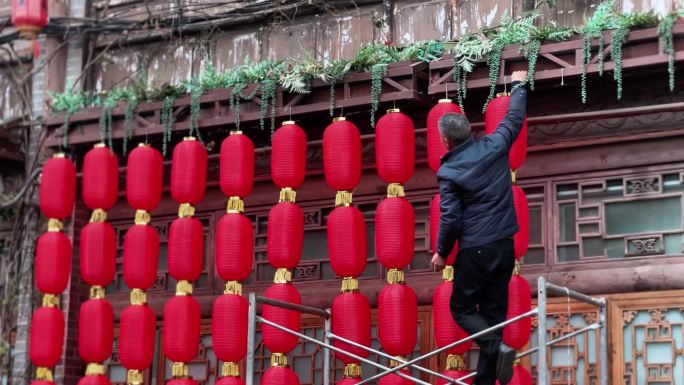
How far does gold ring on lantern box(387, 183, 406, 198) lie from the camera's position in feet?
32.0

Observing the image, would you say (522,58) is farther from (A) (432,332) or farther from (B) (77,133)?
(B) (77,133)

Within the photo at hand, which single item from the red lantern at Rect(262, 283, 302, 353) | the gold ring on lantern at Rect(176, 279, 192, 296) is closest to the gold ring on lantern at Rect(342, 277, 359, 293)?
the red lantern at Rect(262, 283, 302, 353)

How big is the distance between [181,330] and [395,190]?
7.36 feet

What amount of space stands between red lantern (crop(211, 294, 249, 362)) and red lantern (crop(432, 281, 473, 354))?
5.64 feet

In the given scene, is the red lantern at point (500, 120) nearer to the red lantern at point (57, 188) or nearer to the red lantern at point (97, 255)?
the red lantern at point (97, 255)

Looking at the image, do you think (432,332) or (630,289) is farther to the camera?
(432,332)

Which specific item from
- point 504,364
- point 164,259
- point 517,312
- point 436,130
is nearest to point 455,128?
point 504,364

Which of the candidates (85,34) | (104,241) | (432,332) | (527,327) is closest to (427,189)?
(432,332)

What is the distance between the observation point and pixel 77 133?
1167cm

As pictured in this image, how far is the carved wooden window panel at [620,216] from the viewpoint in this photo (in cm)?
951

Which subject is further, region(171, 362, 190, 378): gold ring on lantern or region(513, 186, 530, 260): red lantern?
region(171, 362, 190, 378): gold ring on lantern

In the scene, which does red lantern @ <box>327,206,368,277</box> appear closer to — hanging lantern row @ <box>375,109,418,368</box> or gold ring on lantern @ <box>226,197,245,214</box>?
hanging lantern row @ <box>375,109,418,368</box>

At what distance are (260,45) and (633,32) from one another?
13.0ft

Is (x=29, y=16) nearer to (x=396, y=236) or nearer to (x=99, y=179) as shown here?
(x=99, y=179)
